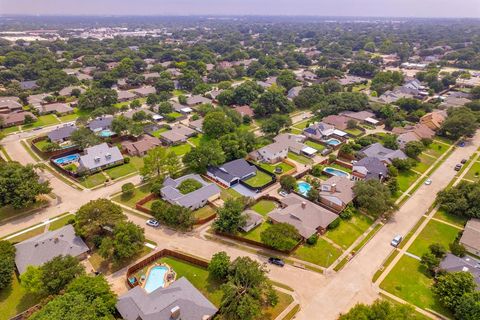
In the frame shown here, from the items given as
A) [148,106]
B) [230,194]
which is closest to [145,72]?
[148,106]

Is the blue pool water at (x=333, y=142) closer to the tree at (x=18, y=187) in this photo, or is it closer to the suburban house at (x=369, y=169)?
the suburban house at (x=369, y=169)

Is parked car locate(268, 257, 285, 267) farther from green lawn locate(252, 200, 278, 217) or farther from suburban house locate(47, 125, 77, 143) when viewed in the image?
suburban house locate(47, 125, 77, 143)

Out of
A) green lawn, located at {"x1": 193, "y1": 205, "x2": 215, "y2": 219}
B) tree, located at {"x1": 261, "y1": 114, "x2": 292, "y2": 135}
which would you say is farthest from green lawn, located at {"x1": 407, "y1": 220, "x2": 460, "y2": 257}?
tree, located at {"x1": 261, "y1": 114, "x2": 292, "y2": 135}

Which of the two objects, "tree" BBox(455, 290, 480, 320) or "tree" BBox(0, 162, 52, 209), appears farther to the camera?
"tree" BBox(0, 162, 52, 209)

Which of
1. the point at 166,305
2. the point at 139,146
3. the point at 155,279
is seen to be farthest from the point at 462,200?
the point at 139,146

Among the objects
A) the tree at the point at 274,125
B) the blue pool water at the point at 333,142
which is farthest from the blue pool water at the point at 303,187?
the tree at the point at 274,125

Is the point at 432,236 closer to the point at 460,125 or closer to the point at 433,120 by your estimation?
the point at 460,125
